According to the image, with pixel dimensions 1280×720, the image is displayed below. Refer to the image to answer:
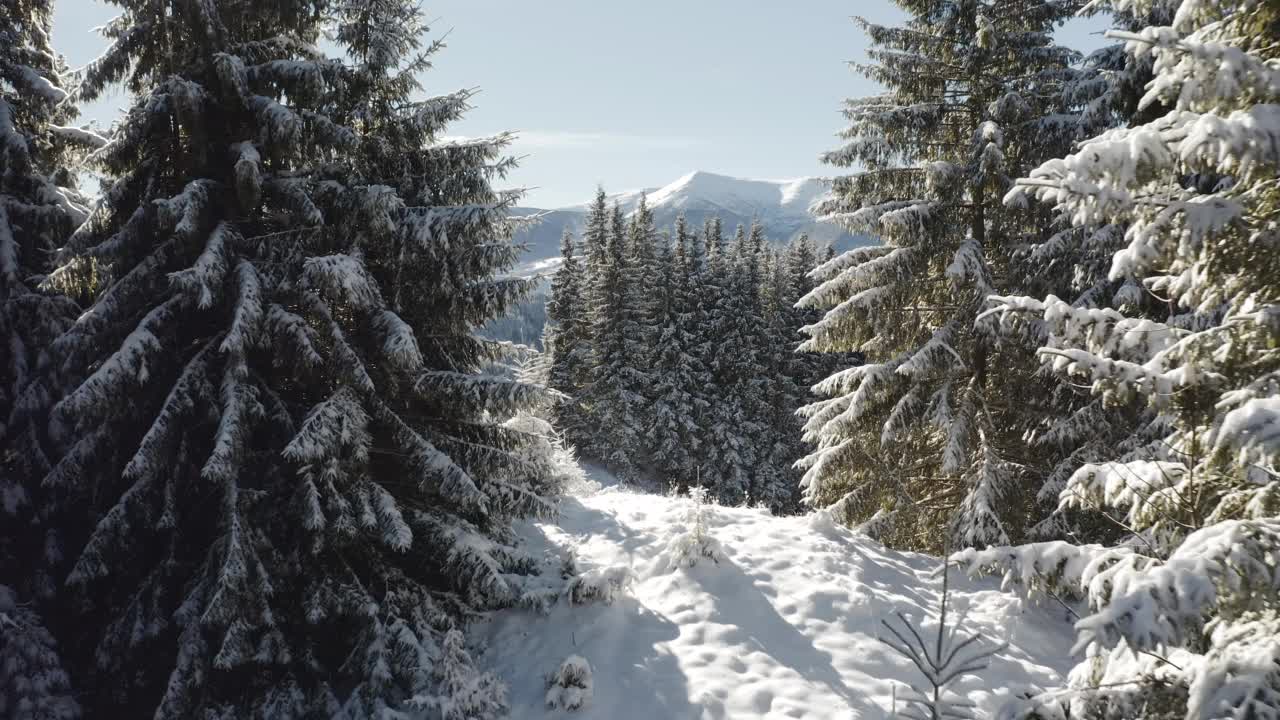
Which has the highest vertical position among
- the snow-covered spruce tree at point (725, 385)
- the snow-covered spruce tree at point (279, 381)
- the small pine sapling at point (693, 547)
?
the snow-covered spruce tree at point (279, 381)

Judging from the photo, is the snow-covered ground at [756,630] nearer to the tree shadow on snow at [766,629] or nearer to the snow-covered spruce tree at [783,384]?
the tree shadow on snow at [766,629]

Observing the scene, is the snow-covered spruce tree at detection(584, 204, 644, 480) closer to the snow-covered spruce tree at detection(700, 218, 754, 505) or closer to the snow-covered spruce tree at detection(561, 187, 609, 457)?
the snow-covered spruce tree at detection(561, 187, 609, 457)

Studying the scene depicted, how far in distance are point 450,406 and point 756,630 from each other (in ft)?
15.8

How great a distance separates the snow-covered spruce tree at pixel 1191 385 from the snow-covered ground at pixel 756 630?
3.12 m

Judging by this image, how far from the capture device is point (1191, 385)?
12.8ft

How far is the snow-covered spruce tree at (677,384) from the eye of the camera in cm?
3578

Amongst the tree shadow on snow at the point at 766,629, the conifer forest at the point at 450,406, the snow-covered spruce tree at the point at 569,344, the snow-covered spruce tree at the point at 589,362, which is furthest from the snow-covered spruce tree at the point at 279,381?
the snow-covered spruce tree at the point at 569,344

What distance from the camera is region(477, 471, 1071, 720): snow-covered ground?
716 cm

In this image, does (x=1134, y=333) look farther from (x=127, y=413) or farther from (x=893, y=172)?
(x=127, y=413)

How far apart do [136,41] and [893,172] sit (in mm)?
11502

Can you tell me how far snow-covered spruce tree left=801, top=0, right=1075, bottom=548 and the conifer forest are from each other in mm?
91

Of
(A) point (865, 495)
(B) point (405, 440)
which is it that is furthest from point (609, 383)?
(B) point (405, 440)

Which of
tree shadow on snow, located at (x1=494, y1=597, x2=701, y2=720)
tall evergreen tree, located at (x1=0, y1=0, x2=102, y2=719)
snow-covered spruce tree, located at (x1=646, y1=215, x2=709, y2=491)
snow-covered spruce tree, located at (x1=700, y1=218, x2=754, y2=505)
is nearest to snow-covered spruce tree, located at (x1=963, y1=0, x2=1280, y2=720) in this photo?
tree shadow on snow, located at (x1=494, y1=597, x2=701, y2=720)

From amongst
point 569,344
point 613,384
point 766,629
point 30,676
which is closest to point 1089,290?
point 766,629
